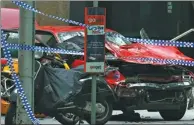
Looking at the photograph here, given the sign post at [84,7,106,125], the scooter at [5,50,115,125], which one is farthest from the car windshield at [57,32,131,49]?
the sign post at [84,7,106,125]

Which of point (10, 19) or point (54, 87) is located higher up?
point (10, 19)

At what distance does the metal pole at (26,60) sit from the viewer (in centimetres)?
700

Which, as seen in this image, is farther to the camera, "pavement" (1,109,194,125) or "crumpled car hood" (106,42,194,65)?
"pavement" (1,109,194,125)

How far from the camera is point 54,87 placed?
8.17 metres

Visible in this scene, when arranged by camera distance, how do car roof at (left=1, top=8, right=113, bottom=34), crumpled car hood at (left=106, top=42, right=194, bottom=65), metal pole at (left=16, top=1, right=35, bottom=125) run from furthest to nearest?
car roof at (left=1, top=8, right=113, bottom=34) → crumpled car hood at (left=106, top=42, right=194, bottom=65) → metal pole at (left=16, top=1, right=35, bottom=125)

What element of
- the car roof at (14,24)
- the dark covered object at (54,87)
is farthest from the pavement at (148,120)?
the car roof at (14,24)

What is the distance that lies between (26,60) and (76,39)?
3.04m

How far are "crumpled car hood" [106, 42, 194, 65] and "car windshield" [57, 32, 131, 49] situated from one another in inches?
14.1

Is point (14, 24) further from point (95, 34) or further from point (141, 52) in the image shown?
point (95, 34)

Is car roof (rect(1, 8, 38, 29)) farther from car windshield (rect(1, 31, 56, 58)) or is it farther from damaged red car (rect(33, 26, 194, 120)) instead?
damaged red car (rect(33, 26, 194, 120))

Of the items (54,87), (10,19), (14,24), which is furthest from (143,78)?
(10,19)

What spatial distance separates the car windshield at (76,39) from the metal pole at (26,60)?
2683 mm

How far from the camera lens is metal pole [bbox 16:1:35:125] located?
6996 mm

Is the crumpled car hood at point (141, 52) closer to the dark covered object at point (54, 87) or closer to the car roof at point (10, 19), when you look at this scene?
the dark covered object at point (54, 87)
